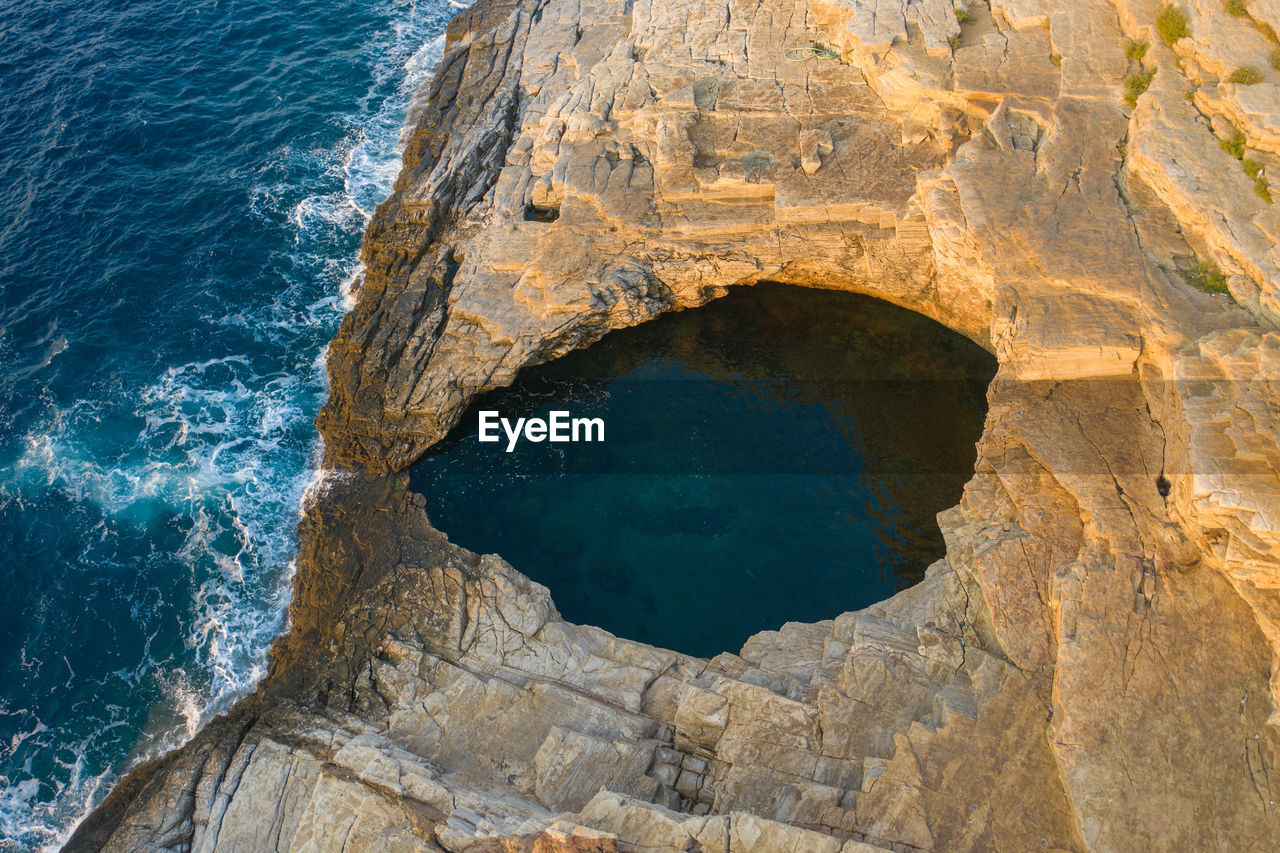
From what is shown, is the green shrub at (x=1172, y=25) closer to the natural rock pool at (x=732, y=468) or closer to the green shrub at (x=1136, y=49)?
the green shrub at (x=1136, y=49)

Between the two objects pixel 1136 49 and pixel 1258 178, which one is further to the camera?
pixel 1136 49

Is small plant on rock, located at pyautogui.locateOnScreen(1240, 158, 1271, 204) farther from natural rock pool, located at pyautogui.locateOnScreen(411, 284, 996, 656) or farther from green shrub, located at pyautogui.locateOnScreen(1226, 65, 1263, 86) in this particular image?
natural rock pool, located at pyautogui.locateOnScreen(411, 284, 996, 656)

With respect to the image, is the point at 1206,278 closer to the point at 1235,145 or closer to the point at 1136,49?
the point at 1235,145

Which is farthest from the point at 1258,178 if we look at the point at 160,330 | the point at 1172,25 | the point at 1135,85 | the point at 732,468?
the point at 160,330

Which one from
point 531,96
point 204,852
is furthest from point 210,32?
point 204,852

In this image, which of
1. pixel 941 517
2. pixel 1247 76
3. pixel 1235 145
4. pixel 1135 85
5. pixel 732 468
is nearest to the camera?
pixel 1235 145

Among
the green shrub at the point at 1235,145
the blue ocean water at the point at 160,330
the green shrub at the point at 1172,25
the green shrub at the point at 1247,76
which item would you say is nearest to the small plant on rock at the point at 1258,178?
the green shrub at the point at 1235,145

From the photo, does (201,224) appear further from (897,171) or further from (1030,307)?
(1030,307)
